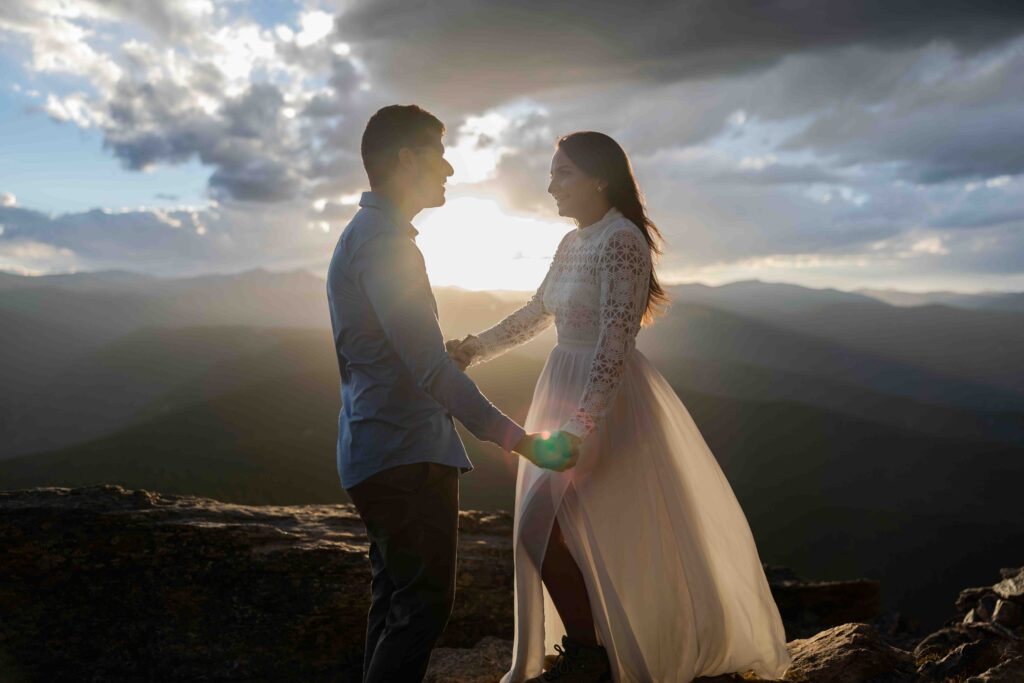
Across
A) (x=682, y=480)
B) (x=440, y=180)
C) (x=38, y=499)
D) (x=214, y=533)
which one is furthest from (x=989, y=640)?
(x=38, y=499)

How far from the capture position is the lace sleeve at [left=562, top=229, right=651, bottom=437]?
9.78 ft

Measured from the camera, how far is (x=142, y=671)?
4.06 meters

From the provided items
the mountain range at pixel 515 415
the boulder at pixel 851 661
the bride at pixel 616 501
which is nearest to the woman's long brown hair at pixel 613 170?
the bride at pixel 616 501

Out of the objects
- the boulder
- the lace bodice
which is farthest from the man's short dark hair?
the boulder

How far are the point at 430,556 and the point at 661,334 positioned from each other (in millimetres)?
154643

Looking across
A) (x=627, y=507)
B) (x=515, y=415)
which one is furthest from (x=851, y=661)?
(x=515, y=415)

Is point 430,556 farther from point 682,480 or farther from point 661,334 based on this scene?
point 661,334

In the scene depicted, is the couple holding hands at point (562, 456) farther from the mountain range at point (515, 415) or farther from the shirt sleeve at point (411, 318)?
the mountain range at point (515, 415)

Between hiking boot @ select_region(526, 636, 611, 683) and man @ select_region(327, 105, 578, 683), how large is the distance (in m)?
0.74

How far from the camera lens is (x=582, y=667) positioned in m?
3.02

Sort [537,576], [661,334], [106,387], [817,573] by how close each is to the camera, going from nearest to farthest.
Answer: [537,576], [817,573], [106,387], [661,334]

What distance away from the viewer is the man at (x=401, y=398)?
8.16ft

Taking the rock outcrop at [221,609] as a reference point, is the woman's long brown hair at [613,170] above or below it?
above

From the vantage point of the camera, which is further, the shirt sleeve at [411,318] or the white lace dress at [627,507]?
the white lace dress at [627,507]
